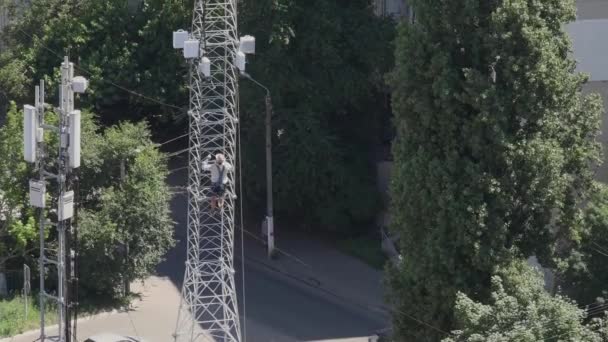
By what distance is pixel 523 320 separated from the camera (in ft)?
59.0

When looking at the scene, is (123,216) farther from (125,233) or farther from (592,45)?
(592,45)

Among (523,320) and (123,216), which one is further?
(123,216)

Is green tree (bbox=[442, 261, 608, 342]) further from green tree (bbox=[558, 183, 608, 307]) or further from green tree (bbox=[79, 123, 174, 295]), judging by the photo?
green tree (bbox=[79, 123, 174, 295])

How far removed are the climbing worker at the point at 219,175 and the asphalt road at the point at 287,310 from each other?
682cm

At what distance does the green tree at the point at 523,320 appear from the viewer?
17250 mm

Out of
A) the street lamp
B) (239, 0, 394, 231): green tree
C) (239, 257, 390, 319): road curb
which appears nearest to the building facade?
(239, 0, 394, 231): green tree

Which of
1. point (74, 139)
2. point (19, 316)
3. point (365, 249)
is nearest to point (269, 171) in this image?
point (365, 249)

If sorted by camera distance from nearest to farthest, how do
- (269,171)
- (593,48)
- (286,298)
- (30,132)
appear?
(30,132)
(593,48)
(286,298)
(269,171)

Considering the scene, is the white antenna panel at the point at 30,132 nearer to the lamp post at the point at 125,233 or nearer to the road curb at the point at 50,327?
the road curb at the point at 50,327

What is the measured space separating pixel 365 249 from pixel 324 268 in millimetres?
1479

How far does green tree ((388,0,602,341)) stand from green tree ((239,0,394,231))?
9.23 meters

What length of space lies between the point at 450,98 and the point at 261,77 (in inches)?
423

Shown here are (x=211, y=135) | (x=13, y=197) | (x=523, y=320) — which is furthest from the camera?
(x=13, y=197)

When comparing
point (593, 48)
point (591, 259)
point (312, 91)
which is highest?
point (593, 48)
